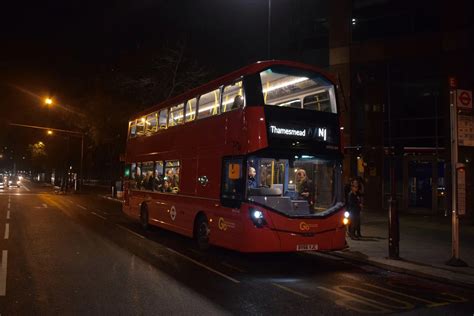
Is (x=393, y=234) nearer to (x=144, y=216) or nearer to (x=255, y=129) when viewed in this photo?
(x=255, y=129)

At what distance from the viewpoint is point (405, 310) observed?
276 inches

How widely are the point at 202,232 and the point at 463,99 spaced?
680 cm

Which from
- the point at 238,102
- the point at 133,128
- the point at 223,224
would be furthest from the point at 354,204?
the point at 133,128

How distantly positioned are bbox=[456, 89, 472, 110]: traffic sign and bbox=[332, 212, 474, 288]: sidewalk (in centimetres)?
348

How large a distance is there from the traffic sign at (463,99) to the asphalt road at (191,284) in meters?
4.01

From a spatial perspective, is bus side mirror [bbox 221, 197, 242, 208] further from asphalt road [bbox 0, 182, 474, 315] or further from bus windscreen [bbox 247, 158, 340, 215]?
asphalt road [bbox 0, 182, 474, 315]

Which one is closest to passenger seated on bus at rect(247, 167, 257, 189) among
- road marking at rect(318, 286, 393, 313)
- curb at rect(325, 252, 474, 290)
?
road marking at rect(318, 286, 393, 313)

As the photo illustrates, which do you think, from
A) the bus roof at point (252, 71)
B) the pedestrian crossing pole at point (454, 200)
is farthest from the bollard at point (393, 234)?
the bus roof at point (252, 71)

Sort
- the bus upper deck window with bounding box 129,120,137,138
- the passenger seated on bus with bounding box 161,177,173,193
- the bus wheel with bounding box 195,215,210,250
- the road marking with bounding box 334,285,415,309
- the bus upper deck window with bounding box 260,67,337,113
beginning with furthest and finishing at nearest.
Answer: the bus upper deck window with bounding box 129,120,137,138 → the passenger seated on bus with bounding box 161,177,173,193 → the bus wheel with bounding box 195,215,210,250 → the bus upper deck window with bounding box 260,67,337,113 → the road marking with bounding box 334,285,415,309

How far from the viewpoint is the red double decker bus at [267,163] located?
392 inches

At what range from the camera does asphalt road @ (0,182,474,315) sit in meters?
6.89

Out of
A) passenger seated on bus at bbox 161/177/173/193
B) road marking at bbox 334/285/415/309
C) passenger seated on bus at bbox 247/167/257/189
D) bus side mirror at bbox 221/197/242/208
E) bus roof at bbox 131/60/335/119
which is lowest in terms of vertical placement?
road marking at bbox 334/285/415/309

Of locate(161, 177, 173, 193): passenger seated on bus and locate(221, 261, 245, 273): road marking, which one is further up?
locate(161, 177, 173, 193): passenger seated on bus

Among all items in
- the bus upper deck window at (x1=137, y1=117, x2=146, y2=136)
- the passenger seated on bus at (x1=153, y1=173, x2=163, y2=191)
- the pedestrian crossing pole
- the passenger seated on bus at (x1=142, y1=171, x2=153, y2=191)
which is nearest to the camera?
the pedestrian crossing pole
